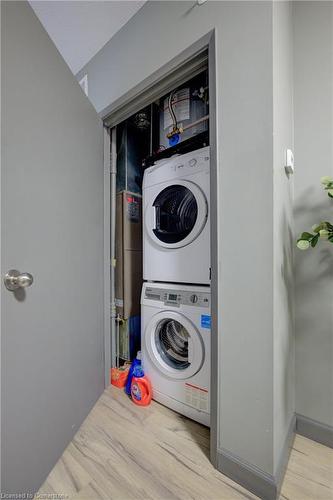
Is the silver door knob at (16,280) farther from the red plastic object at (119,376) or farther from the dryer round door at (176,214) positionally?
the red plastic object at (119,376)

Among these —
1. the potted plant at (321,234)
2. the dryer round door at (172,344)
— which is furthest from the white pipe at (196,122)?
the dryer round door at (172,344)

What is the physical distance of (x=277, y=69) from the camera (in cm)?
84

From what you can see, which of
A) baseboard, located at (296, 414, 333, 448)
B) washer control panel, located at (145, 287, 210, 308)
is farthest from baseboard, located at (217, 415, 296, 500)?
washer control panel, located at (145, 287, 210, 308)

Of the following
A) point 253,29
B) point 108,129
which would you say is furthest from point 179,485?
point 108,129

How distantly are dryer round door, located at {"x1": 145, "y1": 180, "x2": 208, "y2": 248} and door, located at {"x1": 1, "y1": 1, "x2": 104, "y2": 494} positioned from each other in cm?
40

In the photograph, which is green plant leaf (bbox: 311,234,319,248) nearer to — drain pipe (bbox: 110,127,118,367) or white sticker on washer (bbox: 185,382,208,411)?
white sticker on washer (bbox: 185,382,208,411)

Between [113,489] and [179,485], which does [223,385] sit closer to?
[179,485]

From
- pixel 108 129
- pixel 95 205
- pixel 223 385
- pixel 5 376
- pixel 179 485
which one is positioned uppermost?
pixel 108 129

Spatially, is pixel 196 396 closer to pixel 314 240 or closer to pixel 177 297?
pixel 177 297

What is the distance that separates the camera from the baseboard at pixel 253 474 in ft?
2.62

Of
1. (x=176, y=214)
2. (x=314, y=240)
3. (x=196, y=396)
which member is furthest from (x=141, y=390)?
(x=314, y=240)

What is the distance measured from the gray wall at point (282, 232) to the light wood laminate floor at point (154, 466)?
0.49 feet

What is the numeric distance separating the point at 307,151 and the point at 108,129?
126 centimetres

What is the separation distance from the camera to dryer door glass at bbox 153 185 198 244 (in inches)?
50.9
